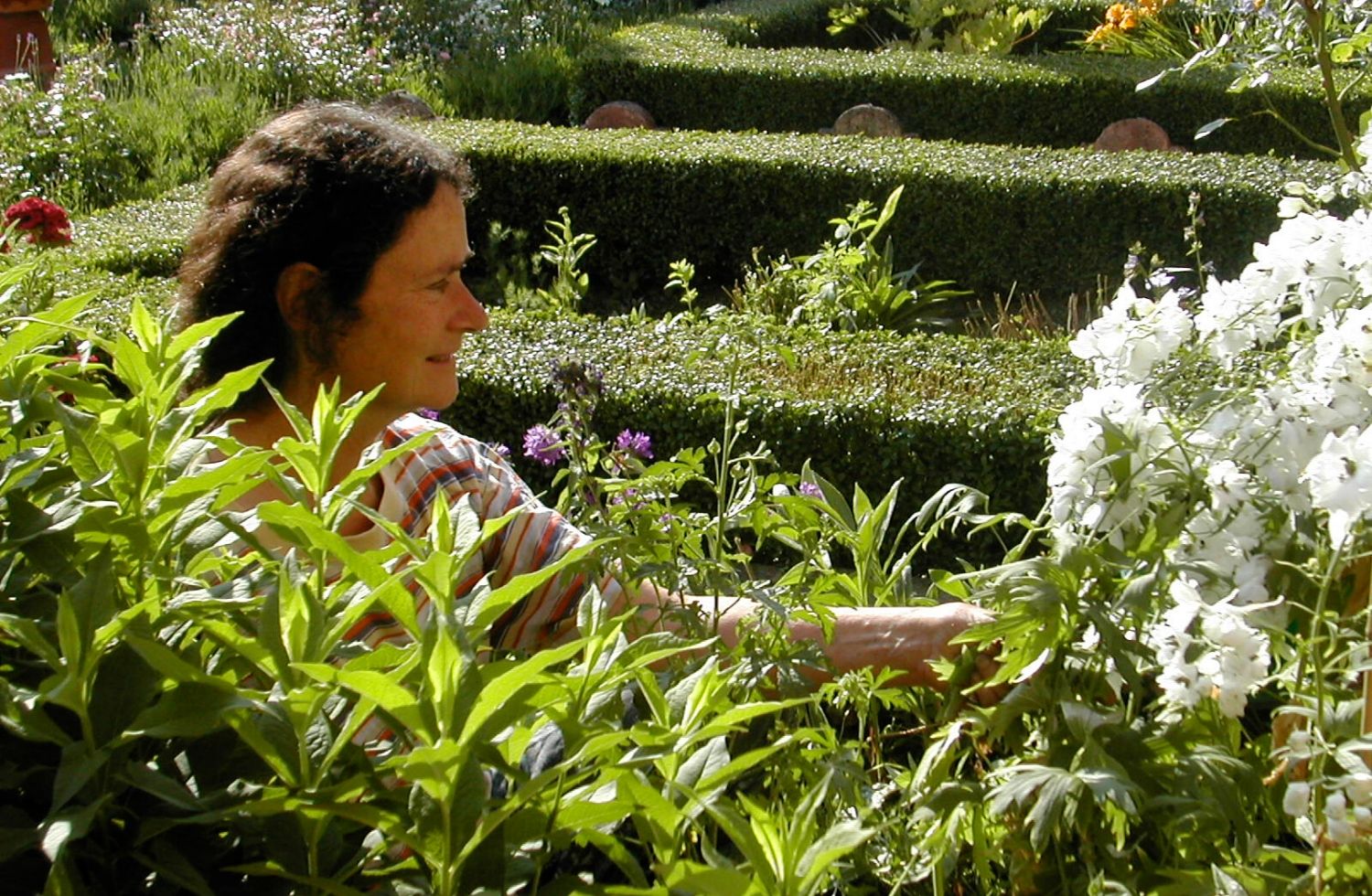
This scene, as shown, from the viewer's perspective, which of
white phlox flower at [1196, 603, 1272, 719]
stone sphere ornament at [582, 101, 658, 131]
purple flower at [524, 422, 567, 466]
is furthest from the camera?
stone sphere ornament at [582, 101, 658, 131]

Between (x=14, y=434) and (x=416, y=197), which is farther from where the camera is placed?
(x=416, y=197)

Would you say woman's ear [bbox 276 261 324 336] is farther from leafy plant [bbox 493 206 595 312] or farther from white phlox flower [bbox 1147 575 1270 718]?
leafy plant [bbox 493 206 595 312]

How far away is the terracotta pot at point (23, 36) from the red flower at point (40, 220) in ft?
20.9

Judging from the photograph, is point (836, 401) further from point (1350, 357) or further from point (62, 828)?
point (62, 828)

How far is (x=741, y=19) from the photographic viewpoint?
10945 mm

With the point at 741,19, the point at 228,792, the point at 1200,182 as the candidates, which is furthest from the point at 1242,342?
the point at 741,19

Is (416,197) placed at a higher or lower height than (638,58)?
higher

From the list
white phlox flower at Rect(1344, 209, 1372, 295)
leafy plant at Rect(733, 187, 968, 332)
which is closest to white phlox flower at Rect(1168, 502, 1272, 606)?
white phlox flower at Rect(1344, 209, 1372, 295)

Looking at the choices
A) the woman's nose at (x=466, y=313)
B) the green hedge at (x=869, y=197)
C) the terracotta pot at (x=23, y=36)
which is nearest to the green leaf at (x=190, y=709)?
the woman's nose at (x=466, y=313)

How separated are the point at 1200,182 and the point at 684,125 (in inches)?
146

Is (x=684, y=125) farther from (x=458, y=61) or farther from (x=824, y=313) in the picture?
(x=824, y=313)

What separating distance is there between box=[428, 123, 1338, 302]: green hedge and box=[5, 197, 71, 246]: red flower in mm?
2798

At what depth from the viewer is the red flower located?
4473 millimetres

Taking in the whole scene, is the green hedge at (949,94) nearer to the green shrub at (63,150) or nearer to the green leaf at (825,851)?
the green shrub at (63,150)
